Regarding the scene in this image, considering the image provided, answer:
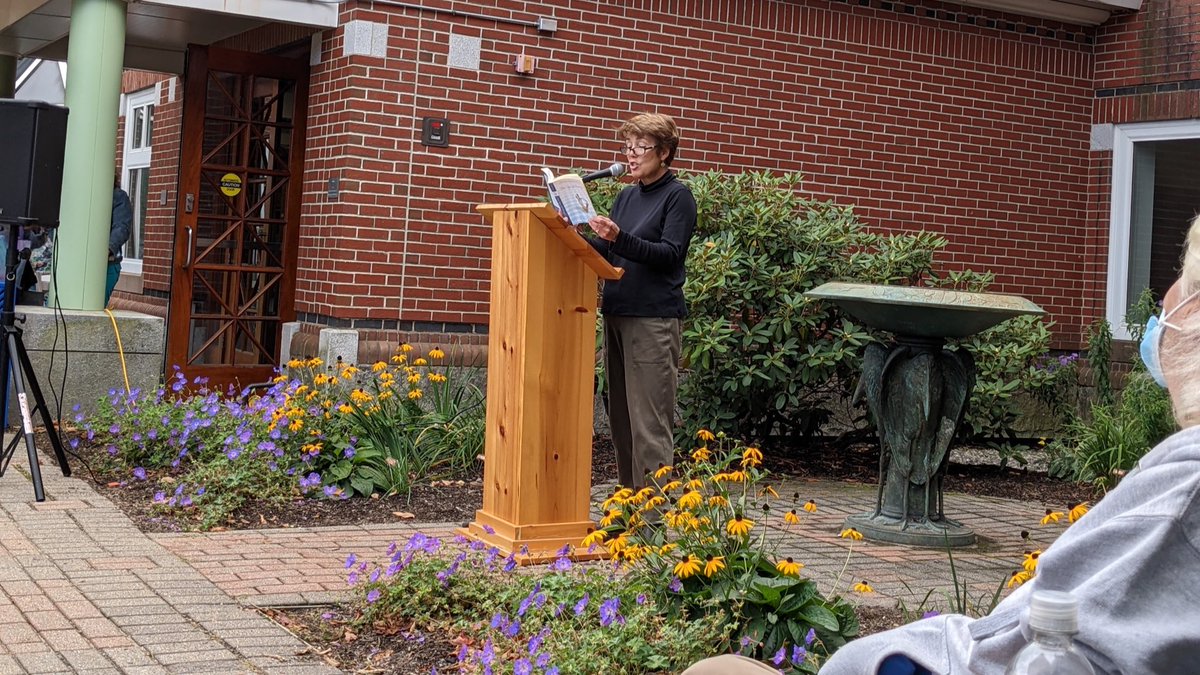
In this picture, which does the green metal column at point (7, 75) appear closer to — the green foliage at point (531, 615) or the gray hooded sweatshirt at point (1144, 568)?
the green foliage at point (531, 615)

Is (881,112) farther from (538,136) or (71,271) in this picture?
(71,271)

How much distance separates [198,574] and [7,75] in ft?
31.9

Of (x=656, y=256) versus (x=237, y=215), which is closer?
(x=656, y=256)

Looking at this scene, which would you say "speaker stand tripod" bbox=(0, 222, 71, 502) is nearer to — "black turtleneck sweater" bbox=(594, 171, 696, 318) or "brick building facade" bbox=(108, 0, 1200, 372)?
"brick building facade" bbox=(108, 0, 1200, 372)

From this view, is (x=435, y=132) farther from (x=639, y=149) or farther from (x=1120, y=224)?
(x=1120, y=224)

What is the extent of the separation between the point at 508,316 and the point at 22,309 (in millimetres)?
5207

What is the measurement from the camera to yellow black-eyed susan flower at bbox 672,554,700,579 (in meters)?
3.99

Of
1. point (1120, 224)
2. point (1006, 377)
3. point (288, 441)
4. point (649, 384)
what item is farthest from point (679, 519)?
point (1120, 224)

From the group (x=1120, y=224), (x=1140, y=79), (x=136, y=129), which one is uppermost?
(x=1140, y=79)

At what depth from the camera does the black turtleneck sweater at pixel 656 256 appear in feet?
19.5

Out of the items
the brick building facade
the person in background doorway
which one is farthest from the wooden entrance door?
the person in background doorway

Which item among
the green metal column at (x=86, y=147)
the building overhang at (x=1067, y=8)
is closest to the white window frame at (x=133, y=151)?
the green metal column at (x=86, y=147)

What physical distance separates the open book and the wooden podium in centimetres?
20

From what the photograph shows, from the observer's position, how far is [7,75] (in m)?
13.4
